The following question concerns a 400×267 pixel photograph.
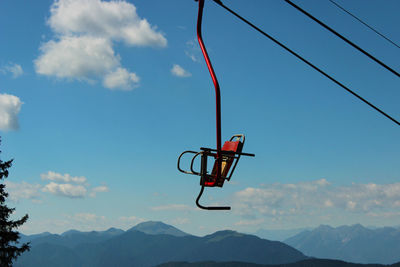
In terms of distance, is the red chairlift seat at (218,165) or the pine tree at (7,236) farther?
the pine tree at (7,236)

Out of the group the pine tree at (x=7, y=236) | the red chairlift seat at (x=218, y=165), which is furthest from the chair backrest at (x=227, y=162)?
the pine tree at (x=7, y=236)

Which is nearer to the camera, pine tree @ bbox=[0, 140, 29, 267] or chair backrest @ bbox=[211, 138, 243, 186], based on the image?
chair backrest @ bbox=[211, 138, 243, 186]

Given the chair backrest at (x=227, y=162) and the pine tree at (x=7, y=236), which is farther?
Answer: the pine tree at (x=7, y=236)

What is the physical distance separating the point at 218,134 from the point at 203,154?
2.65 ft

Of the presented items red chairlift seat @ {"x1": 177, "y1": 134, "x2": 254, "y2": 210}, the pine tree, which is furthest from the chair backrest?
the pine tree

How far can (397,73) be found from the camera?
7.23 metres

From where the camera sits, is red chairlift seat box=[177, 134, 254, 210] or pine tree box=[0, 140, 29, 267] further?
pine tree box=[0, 140, 29, 267]

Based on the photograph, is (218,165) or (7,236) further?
(7,236)

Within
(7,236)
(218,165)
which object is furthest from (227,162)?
(7,236)

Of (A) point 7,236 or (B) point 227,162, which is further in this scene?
(A) point 7,236

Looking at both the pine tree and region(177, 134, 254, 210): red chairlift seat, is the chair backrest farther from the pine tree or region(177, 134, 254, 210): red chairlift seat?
the pine tree

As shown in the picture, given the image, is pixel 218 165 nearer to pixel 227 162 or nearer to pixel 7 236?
pixel 227 162

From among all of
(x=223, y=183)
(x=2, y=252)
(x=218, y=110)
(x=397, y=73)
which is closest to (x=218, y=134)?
(x=218, y=110)

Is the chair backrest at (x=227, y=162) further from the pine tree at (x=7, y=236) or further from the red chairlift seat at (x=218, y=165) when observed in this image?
the pine tree at (x=7, y=236)
